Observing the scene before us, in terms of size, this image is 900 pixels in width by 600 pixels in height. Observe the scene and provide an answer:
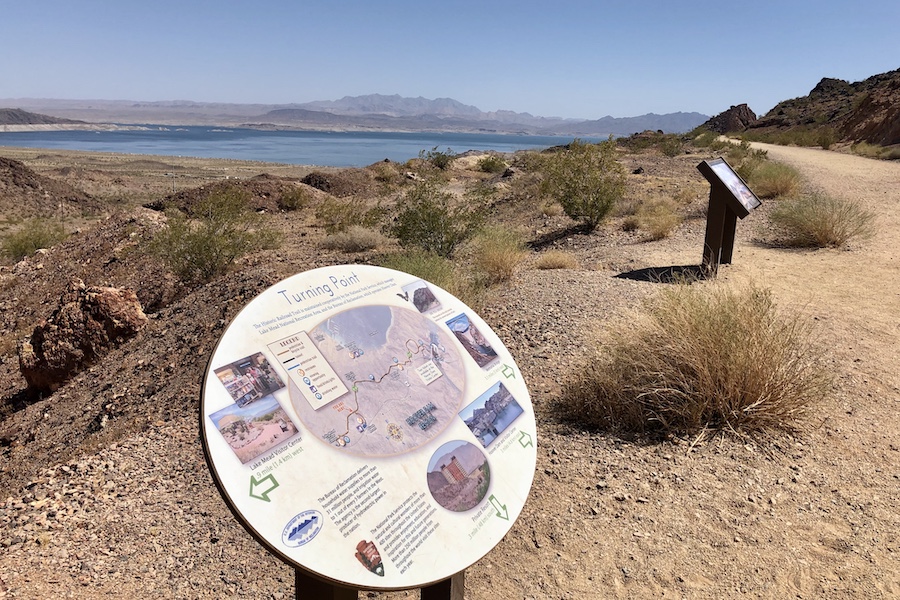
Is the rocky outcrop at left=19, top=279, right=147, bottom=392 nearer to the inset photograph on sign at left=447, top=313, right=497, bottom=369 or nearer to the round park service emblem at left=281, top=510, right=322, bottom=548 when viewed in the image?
the inset photograph on sign at left=447, top=313, right=497, bottom=369

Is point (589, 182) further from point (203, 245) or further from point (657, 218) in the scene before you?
point (203, 245)

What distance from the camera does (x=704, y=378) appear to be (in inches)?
151

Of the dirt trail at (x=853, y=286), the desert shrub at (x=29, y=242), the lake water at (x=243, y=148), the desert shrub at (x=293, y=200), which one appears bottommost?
the lake water at (x=243, y=148)

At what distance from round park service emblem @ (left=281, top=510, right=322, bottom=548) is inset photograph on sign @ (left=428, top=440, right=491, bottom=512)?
0.41 metres

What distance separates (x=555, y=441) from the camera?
4.04 metres

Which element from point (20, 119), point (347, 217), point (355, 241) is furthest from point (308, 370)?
point (20, 119)

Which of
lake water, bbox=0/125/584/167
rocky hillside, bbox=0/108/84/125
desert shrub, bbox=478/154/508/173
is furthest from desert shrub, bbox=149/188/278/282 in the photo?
rocky hillside, bbox=0/108/84/125

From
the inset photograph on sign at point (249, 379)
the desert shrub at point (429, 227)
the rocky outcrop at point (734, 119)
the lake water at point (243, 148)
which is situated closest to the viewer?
the inset photograph on sign at point (249, 379)

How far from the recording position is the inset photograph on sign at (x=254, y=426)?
169 centimetres

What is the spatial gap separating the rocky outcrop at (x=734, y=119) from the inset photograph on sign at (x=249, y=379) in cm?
8120

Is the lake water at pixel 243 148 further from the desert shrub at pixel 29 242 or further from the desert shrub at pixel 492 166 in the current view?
the desert shrub at pixel 29 242

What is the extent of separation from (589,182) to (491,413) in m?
10.5

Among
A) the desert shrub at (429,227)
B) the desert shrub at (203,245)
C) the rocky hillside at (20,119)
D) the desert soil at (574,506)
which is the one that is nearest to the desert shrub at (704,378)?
the desert soil at (574,506)

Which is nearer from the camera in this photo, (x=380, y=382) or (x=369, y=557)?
(x=369, y=557)
